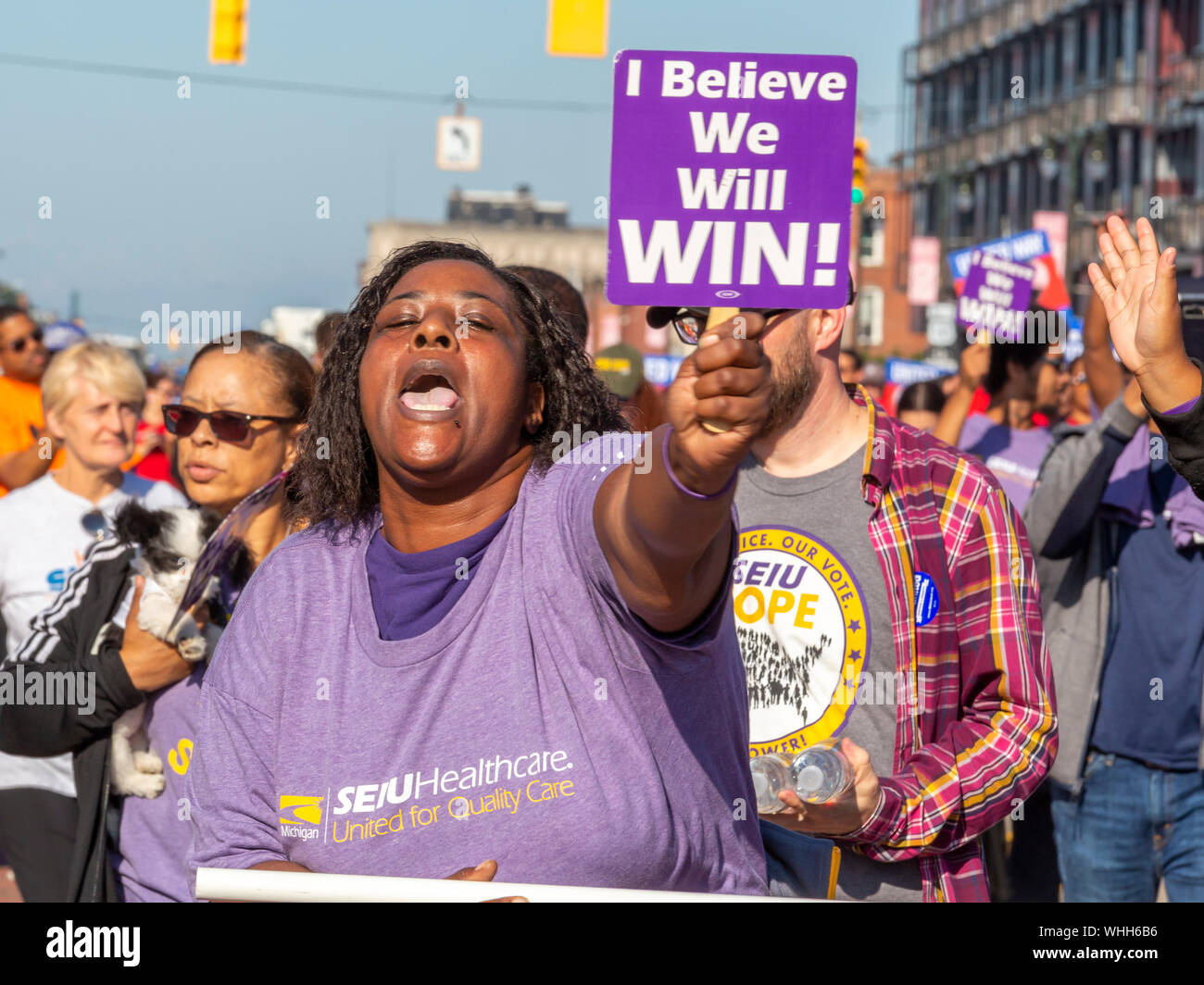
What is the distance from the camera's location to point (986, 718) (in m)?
3.49

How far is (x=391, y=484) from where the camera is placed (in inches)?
111

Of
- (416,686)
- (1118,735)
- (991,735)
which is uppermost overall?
(416,686)

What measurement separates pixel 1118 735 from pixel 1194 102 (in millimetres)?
43293

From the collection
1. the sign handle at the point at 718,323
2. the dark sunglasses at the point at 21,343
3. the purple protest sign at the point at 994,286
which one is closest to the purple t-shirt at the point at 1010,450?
the purple protest sign at the point at 994,286

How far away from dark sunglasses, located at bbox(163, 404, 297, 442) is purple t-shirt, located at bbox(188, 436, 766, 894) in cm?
178

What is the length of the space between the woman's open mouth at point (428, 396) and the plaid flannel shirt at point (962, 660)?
1.25 metres

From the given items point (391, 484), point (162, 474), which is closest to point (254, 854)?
point (391, 484)

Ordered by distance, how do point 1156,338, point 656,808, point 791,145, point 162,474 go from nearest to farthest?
point 791,145 < point 656,808 < point 1156,338 < point 162,474

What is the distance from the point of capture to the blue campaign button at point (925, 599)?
3.50 meters

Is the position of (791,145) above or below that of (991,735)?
above

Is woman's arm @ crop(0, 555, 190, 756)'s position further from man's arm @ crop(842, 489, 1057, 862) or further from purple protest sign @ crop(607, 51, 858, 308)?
purple protest sign @ crop(607, 51, 858, 308)

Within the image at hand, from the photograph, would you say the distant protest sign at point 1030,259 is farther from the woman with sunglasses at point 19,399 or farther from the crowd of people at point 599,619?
the woman with sunglasses at point 19,399
